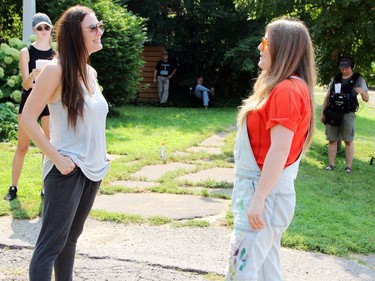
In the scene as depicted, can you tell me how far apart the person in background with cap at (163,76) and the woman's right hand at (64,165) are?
16719 millimetres

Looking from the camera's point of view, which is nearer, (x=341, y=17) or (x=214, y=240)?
(x=214, y=240)

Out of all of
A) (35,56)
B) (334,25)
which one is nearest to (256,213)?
(35,56)

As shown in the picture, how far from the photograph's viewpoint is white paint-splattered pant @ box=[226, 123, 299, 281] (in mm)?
2928

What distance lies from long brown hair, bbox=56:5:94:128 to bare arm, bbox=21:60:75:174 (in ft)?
0.15

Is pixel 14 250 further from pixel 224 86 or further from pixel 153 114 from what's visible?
pixel 224 86

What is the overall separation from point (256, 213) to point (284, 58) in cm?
77

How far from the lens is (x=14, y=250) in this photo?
4.68 m

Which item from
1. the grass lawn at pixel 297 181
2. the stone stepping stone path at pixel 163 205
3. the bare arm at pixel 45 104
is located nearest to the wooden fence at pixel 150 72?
the grass lawn at pixel 297 181

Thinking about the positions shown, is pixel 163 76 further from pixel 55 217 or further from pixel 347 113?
pixel 55 217

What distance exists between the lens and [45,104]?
10.3 feet

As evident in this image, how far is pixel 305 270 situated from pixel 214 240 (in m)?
0.86

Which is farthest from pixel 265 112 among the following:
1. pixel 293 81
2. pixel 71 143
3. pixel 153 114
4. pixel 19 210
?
pixel 153 114

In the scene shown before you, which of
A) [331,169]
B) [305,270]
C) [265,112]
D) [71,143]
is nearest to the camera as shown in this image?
[265,112]

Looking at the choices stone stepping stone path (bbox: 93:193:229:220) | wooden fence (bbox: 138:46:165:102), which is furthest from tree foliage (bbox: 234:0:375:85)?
wooden fence (bbox: 138:46:165:102)
